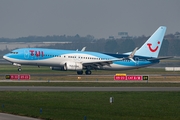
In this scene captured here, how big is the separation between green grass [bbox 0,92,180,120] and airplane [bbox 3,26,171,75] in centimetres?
3510

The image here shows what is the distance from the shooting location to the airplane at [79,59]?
85.9 metres

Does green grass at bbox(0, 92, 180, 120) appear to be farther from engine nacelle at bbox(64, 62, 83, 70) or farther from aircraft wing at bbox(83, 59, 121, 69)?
aircraft wing at bbox(83, 59, 121, 69)

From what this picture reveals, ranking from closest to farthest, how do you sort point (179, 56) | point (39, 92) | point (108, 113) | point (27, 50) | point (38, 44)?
point (108, 113) → point (39, 92) → point (27, 50) → point (179, 56) → point (38, 44)

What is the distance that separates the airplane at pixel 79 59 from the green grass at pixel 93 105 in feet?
115

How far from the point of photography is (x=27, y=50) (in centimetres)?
8650

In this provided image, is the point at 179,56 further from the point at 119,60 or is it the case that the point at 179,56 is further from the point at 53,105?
the point at 53,105

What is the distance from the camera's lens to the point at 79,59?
8769 cm

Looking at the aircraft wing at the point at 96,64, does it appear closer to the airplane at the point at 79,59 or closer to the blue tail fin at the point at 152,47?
the airplane at the point at 79,59

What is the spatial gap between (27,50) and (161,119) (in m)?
55.0

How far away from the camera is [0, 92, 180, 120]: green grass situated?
35.1m

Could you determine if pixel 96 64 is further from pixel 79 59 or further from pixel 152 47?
pixel 152 47

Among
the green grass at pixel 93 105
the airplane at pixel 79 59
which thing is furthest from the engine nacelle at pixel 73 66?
the green grass at pixel 93 105

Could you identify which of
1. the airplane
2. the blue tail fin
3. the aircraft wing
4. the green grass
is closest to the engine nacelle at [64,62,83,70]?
the airplane

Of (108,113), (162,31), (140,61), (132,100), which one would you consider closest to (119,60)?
(140,61)
